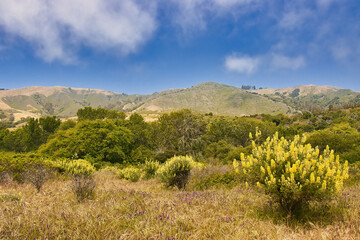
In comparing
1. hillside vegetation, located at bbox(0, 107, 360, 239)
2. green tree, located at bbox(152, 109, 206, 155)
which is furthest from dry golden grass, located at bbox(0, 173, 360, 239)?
green tree, located at bbox(152, 109, 206, 155)

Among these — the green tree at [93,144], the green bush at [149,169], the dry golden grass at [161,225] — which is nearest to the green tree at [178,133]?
the green tree at [93,144]

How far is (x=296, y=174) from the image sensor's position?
3.46 m

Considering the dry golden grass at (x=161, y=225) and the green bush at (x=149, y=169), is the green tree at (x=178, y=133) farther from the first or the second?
the dry golden grass at (x=161, y=225)

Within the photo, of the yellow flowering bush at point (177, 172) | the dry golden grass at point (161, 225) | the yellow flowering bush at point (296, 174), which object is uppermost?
the yellow flowering bush at point (296, 174)

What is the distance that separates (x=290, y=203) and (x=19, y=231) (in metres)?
4.97

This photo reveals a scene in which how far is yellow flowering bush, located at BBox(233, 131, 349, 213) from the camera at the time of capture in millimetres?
3287

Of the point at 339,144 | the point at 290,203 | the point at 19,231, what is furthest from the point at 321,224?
the point at 339,144

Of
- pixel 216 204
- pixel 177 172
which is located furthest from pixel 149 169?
pixel 216 204

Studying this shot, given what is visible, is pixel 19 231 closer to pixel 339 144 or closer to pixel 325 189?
pixel 325 189

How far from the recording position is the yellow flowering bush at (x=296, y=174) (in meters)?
3.29

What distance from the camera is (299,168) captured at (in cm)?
331

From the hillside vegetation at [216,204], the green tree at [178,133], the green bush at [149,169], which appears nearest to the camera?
the hillside vegetation at [216,204]

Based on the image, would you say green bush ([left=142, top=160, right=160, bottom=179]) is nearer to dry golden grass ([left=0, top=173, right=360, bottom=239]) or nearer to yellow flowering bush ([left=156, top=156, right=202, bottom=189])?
yellow flowering bush ([left=156, top=156, right=202, bottom=189])

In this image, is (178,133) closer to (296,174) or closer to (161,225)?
(296,174)
